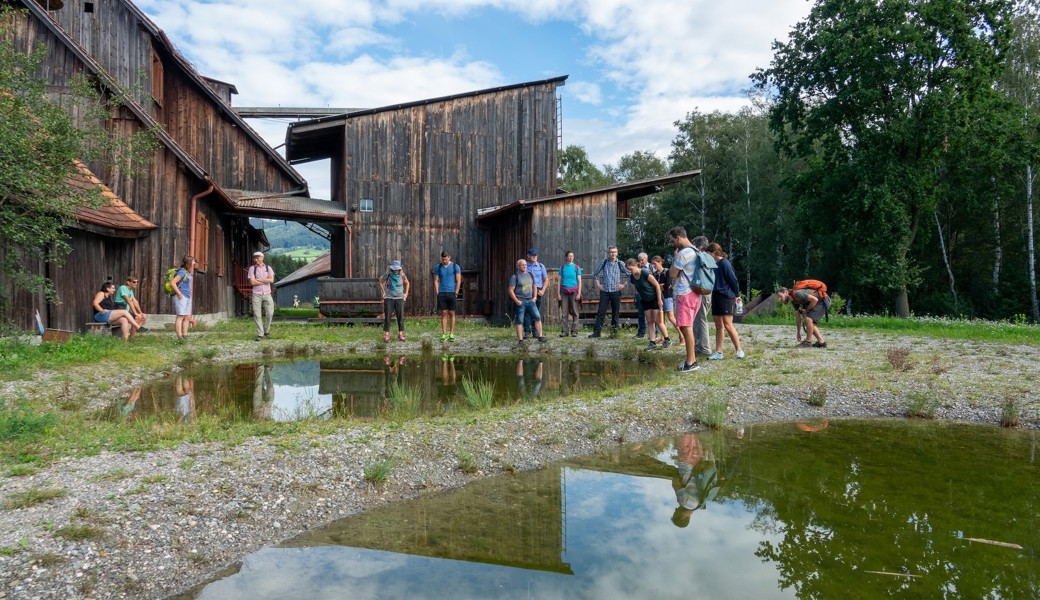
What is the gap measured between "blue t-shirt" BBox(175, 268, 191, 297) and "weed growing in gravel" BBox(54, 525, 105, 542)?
10.2 meters

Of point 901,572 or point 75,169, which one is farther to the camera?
point 75,169

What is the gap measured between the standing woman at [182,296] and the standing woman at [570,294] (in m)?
7.61

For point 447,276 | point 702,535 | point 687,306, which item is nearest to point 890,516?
point 702,535

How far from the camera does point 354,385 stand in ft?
28.8

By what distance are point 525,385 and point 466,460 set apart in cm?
373

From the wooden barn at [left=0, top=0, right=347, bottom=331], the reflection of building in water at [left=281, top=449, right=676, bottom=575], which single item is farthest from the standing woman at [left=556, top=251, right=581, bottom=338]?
the reflection of building in water at [left=281, top=449, right=676, bottom=575]

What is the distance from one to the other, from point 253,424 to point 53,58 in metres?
16.3

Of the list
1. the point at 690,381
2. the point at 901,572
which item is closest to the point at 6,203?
the point at 690,381

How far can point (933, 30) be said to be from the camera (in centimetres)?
2366

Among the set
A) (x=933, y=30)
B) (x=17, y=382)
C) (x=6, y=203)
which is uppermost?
(x=933, y=30)

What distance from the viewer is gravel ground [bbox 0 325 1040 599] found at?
3.22 meters

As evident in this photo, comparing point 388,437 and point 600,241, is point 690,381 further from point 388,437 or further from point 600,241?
point 600,241

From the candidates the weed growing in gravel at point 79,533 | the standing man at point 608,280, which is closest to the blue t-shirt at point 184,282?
the standing man at point 608,280

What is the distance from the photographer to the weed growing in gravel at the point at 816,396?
264 inches
